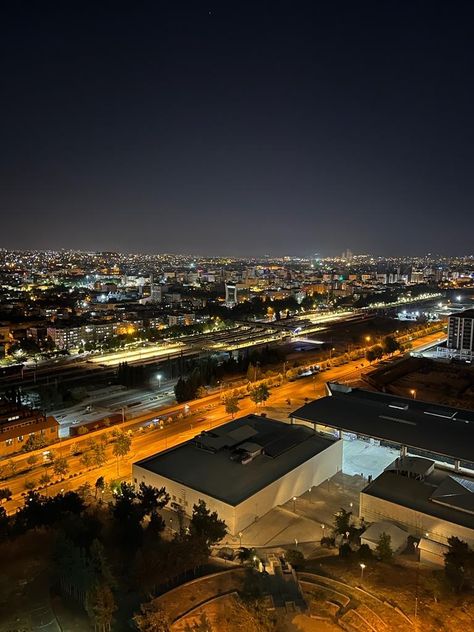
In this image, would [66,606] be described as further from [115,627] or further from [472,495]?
[472,495]

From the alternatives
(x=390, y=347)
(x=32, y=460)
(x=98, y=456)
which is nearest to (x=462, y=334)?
(x=390, y=347)

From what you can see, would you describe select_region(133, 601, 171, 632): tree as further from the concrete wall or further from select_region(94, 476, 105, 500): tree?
select_region(94, 476, 105, 500): tree

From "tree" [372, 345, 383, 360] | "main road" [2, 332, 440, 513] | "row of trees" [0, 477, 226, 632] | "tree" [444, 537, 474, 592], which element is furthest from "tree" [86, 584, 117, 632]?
"tree" [372, 345, 383, 360]

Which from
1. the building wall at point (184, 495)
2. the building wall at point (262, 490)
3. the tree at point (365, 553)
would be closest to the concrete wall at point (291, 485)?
the building wall at point (262, 490)

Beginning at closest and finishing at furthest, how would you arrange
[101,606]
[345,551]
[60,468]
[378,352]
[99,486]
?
[101,606], [345,551], [99,486], [60,468], [378,352]

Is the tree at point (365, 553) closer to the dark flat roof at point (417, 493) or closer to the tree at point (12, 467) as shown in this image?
the dark flat roof at point (417, 493)

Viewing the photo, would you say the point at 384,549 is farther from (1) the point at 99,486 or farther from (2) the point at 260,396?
(2) the point at 260,396
